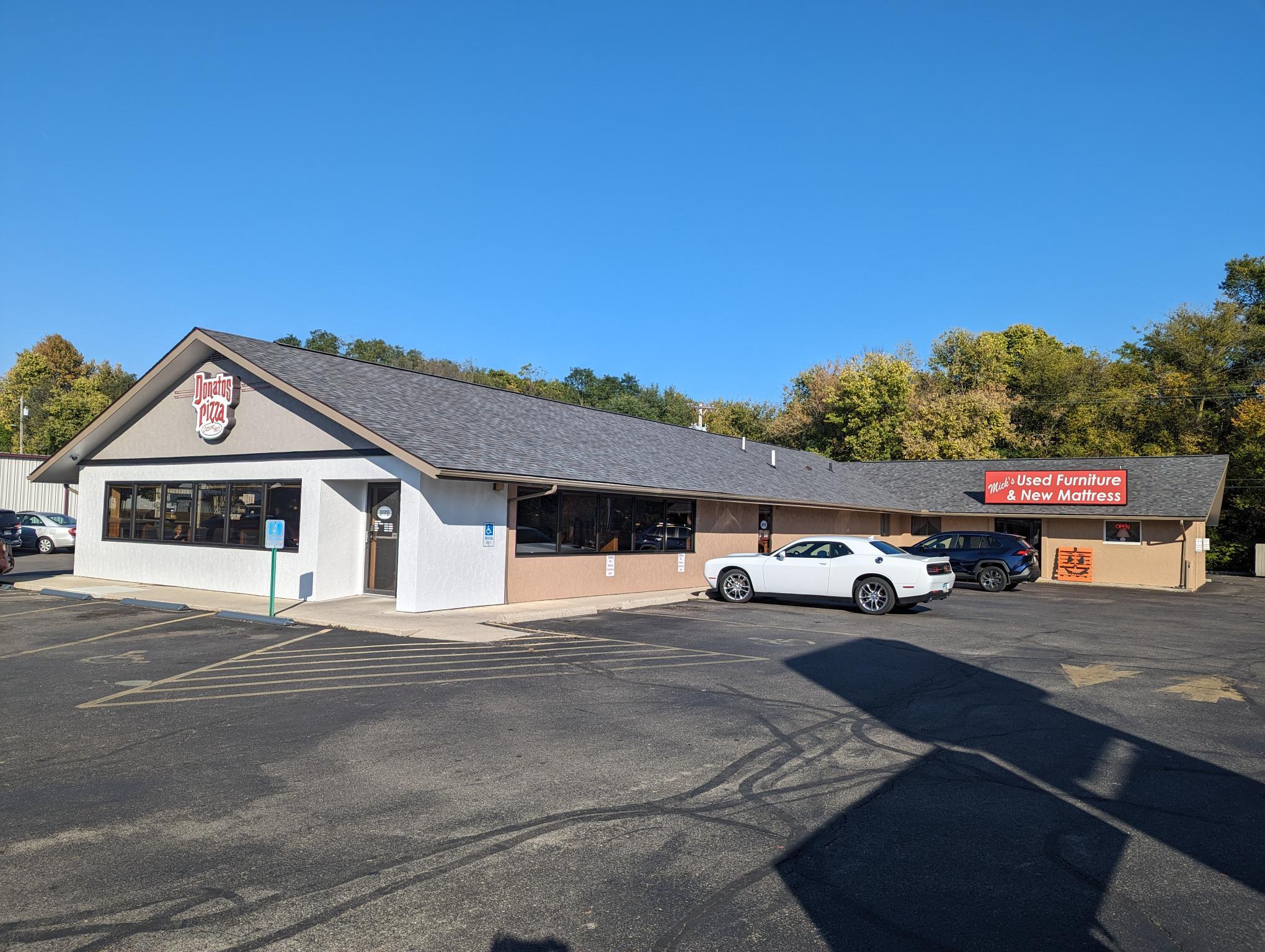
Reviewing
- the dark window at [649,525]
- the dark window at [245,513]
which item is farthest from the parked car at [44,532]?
the dark window at [649,525]

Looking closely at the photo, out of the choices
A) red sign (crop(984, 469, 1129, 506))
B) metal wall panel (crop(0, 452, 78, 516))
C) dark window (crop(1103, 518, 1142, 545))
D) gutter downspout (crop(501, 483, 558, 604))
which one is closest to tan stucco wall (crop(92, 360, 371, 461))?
gutter downspout (crop(501, 483, 558, 604))

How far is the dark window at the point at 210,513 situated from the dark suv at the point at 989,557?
18221 millimetres

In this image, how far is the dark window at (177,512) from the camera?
19.2 meters

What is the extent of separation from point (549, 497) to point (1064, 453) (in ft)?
135

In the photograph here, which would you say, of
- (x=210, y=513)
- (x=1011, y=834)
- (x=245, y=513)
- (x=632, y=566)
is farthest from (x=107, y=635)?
(x=1011, y=834)

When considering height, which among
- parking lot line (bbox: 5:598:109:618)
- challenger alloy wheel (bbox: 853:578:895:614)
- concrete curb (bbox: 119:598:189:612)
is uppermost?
challenger alloy wheel (bbox: 853:578:895:614)

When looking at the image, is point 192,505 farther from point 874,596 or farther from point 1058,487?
point 1058,487

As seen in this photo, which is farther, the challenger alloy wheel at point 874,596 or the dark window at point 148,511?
the dark window at point 148,511

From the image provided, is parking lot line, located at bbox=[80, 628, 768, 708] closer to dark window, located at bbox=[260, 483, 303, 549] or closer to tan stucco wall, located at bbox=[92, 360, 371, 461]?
dark window, located at bbox=[260, 483, 303, 549]

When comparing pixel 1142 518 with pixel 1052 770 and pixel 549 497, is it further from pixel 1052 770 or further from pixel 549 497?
pixel 1052 770

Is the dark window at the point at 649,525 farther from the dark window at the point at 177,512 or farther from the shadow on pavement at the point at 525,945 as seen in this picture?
the shadow on pavement at the point at 525,945

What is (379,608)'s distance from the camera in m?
15.8

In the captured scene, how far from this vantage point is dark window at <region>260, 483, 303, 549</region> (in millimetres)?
17203

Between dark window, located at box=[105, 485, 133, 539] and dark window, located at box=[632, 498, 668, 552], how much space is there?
11894 mm
